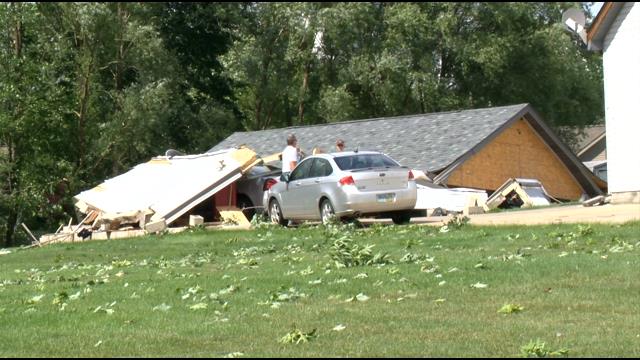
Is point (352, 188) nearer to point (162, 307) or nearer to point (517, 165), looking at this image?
point (162, 307)

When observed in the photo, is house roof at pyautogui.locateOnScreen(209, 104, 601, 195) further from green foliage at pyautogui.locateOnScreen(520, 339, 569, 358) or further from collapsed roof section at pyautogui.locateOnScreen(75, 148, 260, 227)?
green foliage at pyautogui.locateOnScreen(520, 339, 569, 358)

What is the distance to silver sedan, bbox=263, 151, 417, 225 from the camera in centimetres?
2094

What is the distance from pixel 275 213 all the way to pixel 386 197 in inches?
161

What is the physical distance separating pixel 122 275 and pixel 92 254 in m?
6.52

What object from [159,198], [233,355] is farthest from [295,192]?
[233,355]

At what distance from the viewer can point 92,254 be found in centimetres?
2045

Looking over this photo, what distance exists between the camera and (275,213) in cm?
2430

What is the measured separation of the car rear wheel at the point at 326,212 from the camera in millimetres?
21438

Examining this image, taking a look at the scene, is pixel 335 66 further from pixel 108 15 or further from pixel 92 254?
pixel 92 254

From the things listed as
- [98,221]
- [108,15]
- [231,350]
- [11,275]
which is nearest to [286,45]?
[108,15]

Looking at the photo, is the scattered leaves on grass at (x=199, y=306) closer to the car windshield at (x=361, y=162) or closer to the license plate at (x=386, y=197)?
the license plate at (x=386, y=197)

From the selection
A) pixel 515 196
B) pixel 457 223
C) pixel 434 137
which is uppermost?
pixel 434 137

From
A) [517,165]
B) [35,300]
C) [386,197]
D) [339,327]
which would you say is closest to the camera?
[339,327]

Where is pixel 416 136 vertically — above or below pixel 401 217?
above
